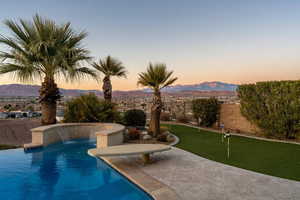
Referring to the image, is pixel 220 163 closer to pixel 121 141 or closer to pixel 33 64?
pixel 121 141

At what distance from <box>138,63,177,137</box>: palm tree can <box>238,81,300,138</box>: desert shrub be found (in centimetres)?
481

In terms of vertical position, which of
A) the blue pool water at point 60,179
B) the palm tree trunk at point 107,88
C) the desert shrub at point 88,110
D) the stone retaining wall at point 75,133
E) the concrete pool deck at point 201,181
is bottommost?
the blue pool water at point 60,179

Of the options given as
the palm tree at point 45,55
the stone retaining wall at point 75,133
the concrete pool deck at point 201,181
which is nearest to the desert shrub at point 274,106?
the concrete pool deck at point 201,181

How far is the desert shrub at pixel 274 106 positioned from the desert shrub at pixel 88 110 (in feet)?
27.1

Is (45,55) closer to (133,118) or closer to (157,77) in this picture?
(157,77)

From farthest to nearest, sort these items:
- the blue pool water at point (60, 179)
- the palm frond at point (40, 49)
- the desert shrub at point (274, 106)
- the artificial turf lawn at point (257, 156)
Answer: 1. the desert shrub at point (274, 106)
2. the palm frond at point (40, 49)
3. the artificial turf lawn at point (257, 156)
4. the blue pool water at point (60, 179)

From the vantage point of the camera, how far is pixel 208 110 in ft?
42.2

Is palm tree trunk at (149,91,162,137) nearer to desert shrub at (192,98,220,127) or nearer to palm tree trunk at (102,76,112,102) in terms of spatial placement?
palm tree trunk at (102,76,112,102)

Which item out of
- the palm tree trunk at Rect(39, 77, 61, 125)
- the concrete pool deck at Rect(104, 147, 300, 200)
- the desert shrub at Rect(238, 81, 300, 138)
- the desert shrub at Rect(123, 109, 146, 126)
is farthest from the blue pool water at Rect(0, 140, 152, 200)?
the desert shrub at Rect(238, 81, 300, 138)

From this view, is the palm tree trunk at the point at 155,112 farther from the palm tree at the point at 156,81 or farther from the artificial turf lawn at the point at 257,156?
the artificial turf lawn at the point at 257,156

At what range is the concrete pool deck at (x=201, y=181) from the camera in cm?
355

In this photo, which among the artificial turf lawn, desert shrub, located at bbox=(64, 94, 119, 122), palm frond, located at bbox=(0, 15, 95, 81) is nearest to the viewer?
the artificial turf lawn

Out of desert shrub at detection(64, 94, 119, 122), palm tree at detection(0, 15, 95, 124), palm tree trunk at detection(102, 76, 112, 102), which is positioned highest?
palm tree at detection(0, 15, 95, 124)

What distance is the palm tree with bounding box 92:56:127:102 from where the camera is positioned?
12227mm
